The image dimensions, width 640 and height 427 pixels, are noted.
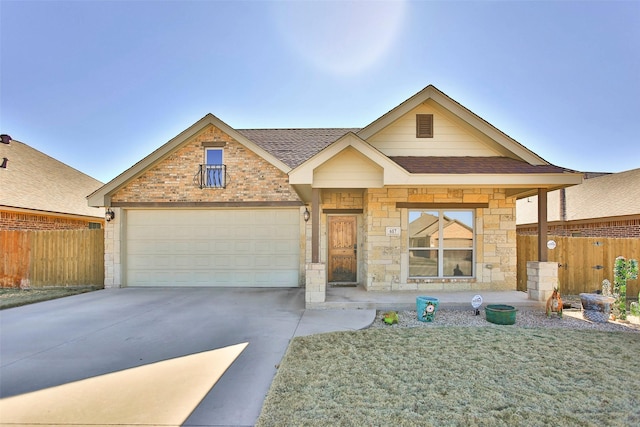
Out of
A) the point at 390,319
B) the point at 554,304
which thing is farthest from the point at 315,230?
the point at 554,304

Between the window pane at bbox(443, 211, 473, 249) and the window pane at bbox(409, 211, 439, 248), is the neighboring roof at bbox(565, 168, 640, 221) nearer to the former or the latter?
the window pane at bbox(443, 211, 473, 249)

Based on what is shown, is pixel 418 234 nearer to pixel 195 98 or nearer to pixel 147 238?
pixel 147 238

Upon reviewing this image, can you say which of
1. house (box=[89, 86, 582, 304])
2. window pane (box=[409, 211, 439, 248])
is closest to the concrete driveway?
house (box=[89, 86, 582, 304])

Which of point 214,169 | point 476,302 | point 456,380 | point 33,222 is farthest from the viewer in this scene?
point 33,222

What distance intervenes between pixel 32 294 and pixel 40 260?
1693 millimetres

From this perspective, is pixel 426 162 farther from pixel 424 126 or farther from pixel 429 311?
pixel 429 311

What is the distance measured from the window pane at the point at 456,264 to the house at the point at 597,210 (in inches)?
315

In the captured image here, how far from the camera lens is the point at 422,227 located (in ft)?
28.6

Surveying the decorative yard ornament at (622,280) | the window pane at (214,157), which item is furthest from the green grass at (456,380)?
the window pane at (214,157)

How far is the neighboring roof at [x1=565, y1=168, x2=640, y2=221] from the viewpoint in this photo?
12.3 metres

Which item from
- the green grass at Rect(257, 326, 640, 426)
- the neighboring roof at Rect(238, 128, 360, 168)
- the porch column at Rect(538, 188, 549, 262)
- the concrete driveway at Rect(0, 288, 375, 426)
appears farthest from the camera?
the neighboring roof at Rect(238, 128, 360, 168)

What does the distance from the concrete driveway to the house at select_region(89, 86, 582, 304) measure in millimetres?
1423

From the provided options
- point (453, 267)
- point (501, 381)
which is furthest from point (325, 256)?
point (501, 381)

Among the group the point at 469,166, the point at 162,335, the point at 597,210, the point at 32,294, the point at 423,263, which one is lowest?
the point at 32,294
